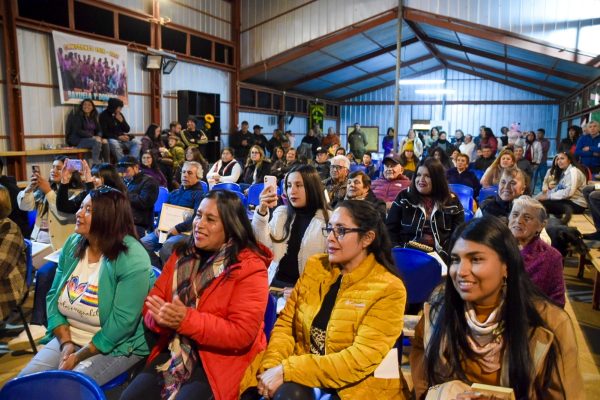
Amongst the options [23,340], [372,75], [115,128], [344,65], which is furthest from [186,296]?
[372,75]

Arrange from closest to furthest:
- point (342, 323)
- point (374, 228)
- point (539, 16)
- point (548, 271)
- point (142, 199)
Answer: point (342, 323), point (374, 228), point (548, 271), point (142, 199), point (539, 16)

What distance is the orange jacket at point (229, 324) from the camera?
184 cm

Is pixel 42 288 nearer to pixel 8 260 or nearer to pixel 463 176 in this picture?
pixel 8 260

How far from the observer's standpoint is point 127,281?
7.09 feet

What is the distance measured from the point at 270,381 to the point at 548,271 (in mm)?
1540

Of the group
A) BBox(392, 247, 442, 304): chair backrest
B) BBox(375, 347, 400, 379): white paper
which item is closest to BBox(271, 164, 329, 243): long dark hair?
BBox(392, 247, 442, 304): chair backrest

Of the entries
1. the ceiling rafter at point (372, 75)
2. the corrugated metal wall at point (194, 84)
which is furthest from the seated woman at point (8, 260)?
the ceiling rafter at point (372, 75)

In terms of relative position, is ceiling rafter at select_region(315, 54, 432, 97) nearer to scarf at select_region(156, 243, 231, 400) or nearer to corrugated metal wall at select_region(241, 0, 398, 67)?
corrugated metal wall at select_region(241, 0, 398, 67)

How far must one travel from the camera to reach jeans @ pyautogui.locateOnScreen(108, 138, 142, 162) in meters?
8.84

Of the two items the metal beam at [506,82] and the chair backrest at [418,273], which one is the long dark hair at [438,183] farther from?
the metal beam at [506,82]

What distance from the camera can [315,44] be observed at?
12.8 meters

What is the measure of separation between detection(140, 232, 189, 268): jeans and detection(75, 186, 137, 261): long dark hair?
858 millimetres

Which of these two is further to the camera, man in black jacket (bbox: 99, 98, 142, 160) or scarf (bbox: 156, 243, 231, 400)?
man in black jacket (bbox: 99, 98, 142, 160)

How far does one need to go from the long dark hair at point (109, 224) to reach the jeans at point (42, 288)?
32.8 inches
